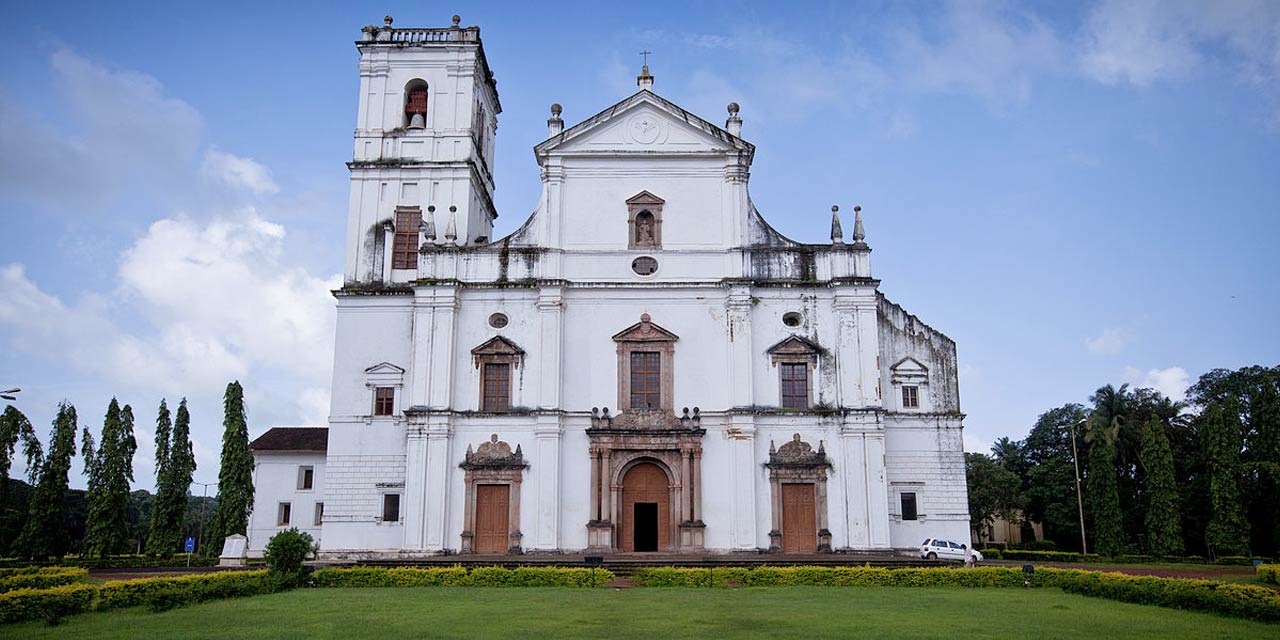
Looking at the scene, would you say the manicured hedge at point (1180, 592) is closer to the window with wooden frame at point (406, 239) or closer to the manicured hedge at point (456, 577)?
the manicured hedge at point (456, 577)

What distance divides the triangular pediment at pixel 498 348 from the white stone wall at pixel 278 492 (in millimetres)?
12911

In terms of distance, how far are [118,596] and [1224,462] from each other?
133ft

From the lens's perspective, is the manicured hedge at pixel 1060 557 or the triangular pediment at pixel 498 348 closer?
the triangular pediment at pixel 498 348

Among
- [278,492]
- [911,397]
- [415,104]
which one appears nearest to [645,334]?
[911,397]

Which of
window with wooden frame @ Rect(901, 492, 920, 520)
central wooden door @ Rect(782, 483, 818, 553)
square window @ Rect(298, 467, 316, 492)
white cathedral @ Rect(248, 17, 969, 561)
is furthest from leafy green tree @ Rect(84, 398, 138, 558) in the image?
window with wooden frame @ Rect(901, 492, 920, 520)

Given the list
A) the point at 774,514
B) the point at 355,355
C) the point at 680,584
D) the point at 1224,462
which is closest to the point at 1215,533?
the point at 1224,462

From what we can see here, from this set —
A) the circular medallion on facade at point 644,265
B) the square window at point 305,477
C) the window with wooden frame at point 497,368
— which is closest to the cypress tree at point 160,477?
the square window at point 305,477

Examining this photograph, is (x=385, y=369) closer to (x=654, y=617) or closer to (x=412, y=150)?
(x=412, y=150)

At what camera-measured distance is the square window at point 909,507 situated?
32219mm

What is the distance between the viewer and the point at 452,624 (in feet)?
50.9

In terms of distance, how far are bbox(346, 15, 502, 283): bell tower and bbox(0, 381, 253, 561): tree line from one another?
12537 millimetres

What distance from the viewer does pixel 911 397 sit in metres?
33.4

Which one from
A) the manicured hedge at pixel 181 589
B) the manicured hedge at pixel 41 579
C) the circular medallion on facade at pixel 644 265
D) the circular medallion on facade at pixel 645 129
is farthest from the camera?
the circular medallion on facade at pixel 645 129

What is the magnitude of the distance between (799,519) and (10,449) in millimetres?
31225
